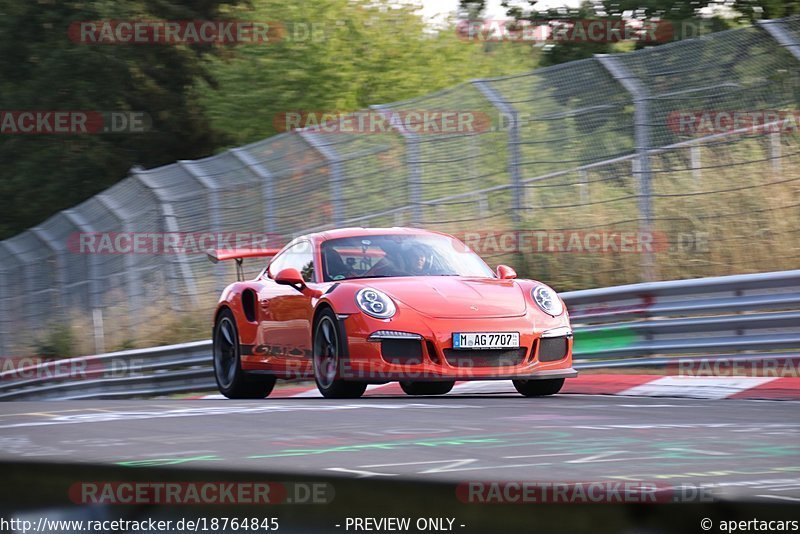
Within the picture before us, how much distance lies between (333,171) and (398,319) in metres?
6.34

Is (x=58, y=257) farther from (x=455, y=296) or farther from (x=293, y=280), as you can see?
(x=455, y=296)

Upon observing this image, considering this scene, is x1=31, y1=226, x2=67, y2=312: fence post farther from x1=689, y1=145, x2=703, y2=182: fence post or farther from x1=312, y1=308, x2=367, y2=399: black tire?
x1=312, y1=308, x2=367, y2=399: black tire

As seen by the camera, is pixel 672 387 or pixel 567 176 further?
pixel 567 176

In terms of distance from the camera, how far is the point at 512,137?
12359 mm

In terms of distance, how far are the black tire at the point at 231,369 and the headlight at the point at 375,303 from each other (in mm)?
1995

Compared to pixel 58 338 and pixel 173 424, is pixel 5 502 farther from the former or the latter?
pixel 58 338

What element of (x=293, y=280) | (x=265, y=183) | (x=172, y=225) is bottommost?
(x=293, y=280)

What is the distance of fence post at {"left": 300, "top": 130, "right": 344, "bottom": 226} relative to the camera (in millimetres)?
14358

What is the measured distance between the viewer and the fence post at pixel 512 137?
12.3m

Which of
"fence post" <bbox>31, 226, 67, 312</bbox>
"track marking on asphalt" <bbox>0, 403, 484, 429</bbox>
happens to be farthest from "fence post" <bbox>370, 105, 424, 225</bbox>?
"fence post" <bbox>31, 226, 67, 312</bbox>

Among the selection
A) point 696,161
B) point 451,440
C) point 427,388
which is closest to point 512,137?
point 696,161

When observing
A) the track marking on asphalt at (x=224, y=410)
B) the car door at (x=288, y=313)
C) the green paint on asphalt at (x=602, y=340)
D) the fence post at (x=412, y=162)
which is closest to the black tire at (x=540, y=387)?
the car door at (x=288, y=313)

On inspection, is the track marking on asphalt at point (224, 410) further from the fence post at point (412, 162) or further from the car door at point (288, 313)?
the fence post at point (412, 162)

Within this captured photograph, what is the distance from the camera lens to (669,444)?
14.1ft
